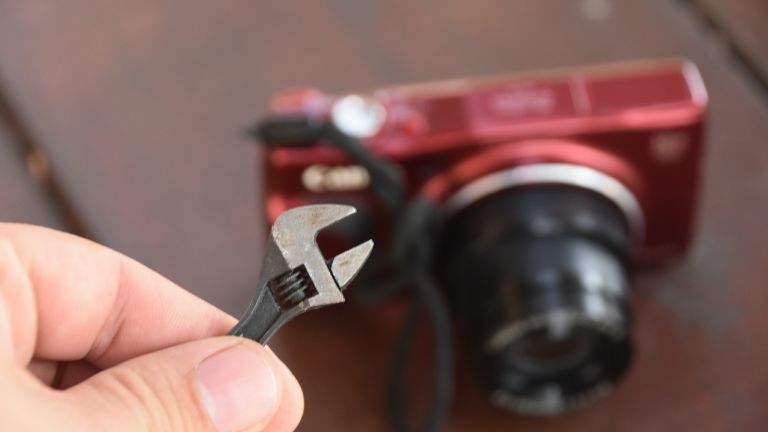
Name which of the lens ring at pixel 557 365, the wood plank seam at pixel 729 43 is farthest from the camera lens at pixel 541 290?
the wood plank seam at pixel 729 43

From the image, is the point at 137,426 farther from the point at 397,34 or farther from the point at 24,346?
the point at 397,34

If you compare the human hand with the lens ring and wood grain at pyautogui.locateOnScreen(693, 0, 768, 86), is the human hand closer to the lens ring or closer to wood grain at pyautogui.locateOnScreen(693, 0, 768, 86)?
the lens ring

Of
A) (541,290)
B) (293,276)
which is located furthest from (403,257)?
(293,276)

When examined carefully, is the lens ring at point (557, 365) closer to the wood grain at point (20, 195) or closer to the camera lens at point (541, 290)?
the camera lens at point (541, 290)

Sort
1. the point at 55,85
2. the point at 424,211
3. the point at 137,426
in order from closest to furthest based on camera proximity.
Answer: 1. the point at 137,426
2. the point at 424,211
3. the point at 55,85

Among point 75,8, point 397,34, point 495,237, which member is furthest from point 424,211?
point 75,8

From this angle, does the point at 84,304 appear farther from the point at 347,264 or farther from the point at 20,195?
the point at 20,195

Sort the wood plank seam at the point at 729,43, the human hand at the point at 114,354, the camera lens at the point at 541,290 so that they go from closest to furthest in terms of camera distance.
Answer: the human hand at the point at 114,354, the camera lens at the point at 541,290, the wood plank seam at the point at 729,43
